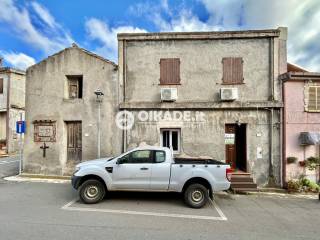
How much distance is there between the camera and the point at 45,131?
1045 cm

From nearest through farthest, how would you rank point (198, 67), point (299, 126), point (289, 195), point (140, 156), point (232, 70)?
1. point (140, 156)
2. point (289, 195)
3. point (299, 126)
4. point (232, 70)
5. point (198, 67)

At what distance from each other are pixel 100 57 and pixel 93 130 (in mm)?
3656

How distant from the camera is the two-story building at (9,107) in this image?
18547mm

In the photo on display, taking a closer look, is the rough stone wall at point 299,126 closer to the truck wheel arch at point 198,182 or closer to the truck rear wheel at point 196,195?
the truck wheel arch at point 198,182

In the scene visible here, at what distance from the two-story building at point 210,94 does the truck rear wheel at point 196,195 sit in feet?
10.9

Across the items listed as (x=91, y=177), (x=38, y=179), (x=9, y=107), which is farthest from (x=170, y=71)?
(x=9, y=107)

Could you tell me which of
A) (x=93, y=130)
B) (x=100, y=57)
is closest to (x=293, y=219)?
(x=93, y=130)

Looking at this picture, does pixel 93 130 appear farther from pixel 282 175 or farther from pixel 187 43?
pixel 282 175

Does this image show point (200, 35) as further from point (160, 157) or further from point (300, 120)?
point (160, 157)

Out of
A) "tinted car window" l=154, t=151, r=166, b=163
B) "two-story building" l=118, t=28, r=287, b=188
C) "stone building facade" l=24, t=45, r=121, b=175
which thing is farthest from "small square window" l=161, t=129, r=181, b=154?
"tinted car window" l=154, t=151, r=166, b=163

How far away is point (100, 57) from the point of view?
10242 mm

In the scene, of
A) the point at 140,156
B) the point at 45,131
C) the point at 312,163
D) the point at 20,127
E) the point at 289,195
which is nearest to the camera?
the point at 140,156

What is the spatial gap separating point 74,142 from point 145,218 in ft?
21.6

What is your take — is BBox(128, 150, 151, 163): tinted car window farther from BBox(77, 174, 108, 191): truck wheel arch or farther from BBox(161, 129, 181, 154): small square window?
BBox(161, 129, 181, 154): small square window
